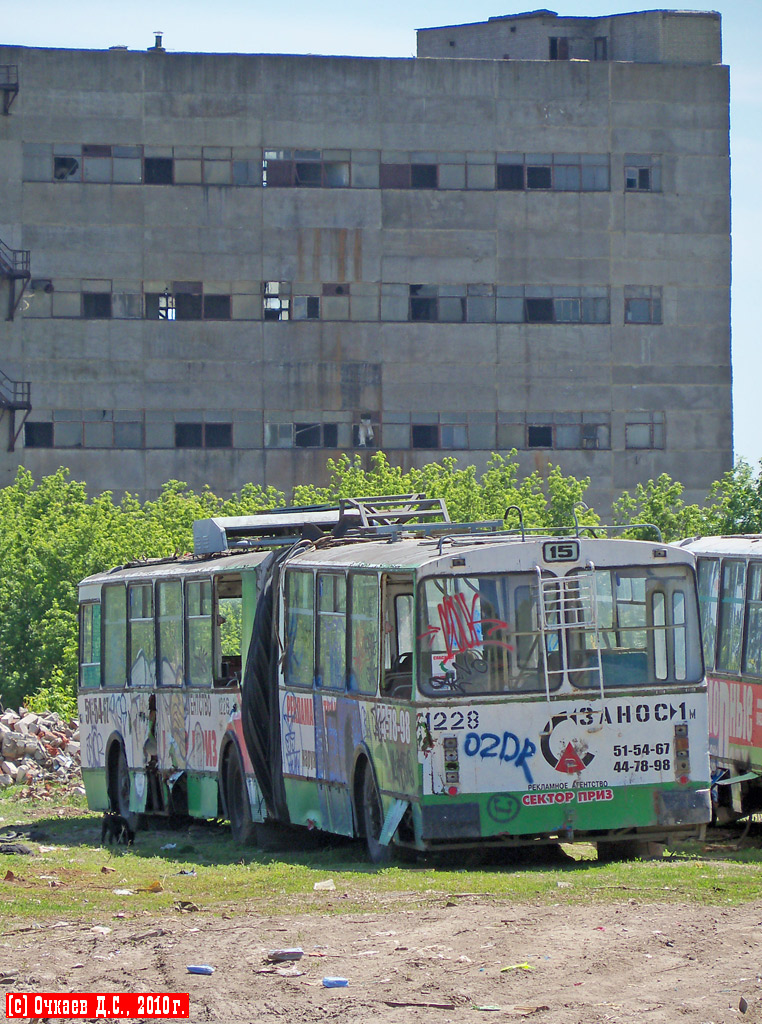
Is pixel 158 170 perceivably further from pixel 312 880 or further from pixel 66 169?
pixel 312 880

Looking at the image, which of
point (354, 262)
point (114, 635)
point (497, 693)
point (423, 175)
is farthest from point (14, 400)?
point (497, 693)

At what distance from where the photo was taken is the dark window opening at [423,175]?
2630 inches

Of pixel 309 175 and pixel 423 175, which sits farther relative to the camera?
pixel 423 175

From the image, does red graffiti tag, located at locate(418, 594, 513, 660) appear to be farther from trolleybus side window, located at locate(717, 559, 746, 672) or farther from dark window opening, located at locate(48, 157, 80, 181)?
dark window opening, located at locate(48, 157, 80, 181)

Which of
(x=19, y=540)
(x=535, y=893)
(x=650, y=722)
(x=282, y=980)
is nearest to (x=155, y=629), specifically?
(x=650, y=722)

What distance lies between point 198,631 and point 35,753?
34.5ft

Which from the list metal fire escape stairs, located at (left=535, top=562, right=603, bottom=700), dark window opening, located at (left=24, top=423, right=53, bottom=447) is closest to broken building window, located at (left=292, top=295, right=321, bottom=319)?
dark window opening, located at (left=24, top=423, right=53, bottom=447)

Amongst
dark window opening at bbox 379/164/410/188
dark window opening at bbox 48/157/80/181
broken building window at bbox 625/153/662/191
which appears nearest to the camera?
dark window opening at bbox 48/157/80/181

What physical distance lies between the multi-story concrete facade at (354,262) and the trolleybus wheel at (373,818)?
166 ft

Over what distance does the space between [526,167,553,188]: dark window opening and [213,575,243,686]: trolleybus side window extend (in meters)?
49.9

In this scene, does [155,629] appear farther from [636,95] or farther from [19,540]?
[636,95]

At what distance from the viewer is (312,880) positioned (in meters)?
14.6

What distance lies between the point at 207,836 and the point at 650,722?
7.86 metres

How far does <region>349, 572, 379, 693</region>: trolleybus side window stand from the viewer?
16.2 m
